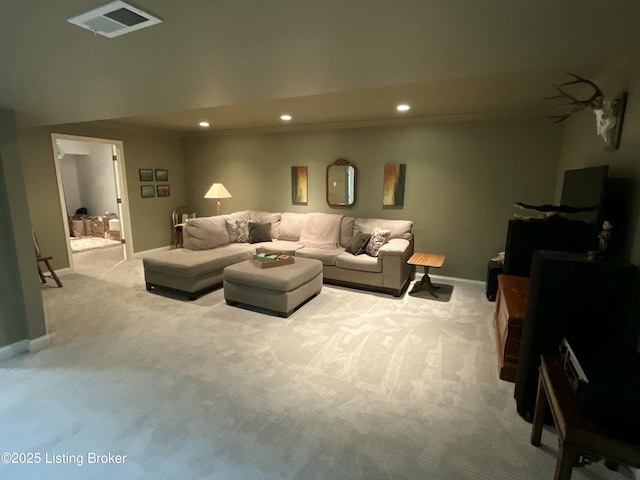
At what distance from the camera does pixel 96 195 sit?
856cm

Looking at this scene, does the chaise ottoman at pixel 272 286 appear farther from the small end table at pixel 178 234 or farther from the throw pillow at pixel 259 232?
the small end table at pixel 178 234

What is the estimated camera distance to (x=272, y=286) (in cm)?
342

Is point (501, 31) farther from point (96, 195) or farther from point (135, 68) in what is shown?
point (96, 195)

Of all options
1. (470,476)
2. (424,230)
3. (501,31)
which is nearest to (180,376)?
(470,476)

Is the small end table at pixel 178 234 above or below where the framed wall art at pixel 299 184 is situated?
below

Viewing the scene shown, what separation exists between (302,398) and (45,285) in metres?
4.35

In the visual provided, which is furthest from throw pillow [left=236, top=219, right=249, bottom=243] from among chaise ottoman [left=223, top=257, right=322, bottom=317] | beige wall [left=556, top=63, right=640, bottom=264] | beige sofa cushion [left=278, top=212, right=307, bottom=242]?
beige wall [left=556, top=63, right=640, bottom=264]

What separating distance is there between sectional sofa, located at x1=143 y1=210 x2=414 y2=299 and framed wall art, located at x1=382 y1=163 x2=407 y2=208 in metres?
0.34

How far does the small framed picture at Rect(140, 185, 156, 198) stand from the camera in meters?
5.91

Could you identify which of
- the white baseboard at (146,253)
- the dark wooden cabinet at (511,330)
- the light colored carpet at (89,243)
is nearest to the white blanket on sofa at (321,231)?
the dark wooden cabinet at (511,330)

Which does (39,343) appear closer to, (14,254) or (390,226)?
(14,254)

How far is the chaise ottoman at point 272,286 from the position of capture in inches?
134

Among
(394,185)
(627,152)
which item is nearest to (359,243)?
(394,185)

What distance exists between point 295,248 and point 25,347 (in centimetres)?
311
